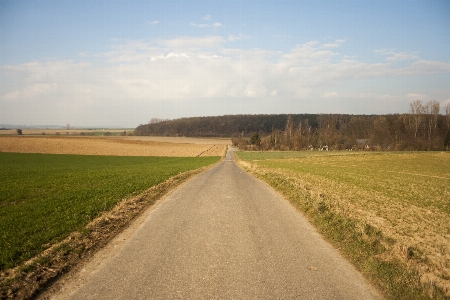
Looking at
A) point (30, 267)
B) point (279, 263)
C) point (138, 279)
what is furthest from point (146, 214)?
point (279, 263)

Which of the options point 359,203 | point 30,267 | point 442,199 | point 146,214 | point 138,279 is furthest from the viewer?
point 442,199

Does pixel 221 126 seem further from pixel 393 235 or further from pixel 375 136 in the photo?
pixel 393 235

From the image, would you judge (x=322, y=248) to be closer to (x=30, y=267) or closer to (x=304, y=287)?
(x=304, y=287)

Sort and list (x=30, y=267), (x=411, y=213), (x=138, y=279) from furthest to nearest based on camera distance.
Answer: (x=411, y=213), (x=30, y=267), (x=138, y=279)

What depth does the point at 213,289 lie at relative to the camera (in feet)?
15.3

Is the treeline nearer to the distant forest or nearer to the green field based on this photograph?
the distant forest

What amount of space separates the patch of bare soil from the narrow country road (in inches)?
17.4

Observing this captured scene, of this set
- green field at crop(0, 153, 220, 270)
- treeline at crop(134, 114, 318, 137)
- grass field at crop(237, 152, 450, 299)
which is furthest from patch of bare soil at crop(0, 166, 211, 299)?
treeline at crop(134, 114, 318, 137)

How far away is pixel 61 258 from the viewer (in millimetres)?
6062

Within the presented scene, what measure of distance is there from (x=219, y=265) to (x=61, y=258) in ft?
11.5

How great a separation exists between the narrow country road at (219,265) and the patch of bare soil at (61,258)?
442mm

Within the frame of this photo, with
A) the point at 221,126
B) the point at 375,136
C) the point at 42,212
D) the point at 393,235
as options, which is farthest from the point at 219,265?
the point at 221,126

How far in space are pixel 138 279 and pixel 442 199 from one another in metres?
16.2

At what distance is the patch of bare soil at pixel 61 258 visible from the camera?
15.8ft
